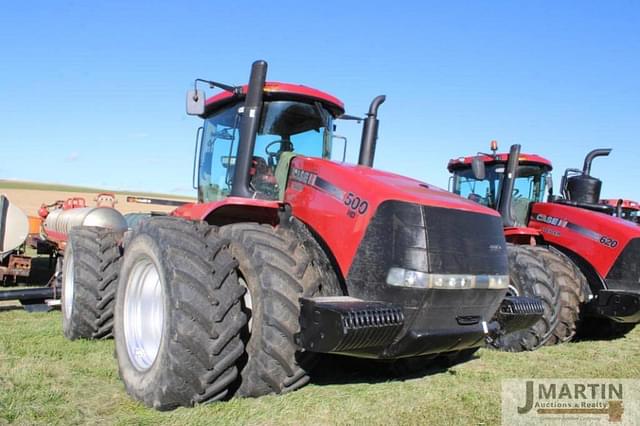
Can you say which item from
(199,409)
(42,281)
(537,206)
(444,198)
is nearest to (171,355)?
(199,409)

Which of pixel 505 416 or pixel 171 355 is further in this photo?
pixel 505 416

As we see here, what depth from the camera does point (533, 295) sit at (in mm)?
6707

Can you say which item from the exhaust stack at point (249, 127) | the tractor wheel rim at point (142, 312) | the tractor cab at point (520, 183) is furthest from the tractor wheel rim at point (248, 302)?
the tractor cab at point (520, 183)

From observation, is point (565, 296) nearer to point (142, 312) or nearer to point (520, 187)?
point (520, 187)

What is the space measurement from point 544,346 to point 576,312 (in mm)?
619

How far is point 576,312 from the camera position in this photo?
23.9ft

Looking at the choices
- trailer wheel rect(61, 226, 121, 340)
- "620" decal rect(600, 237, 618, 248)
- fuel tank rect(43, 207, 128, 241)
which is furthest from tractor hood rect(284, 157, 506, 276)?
fuel tank rect(43, 207, 128, 241)

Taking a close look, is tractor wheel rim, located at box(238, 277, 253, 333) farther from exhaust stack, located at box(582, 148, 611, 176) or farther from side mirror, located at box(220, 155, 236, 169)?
exhaust stack, located at box(582, 148, 611, 176)

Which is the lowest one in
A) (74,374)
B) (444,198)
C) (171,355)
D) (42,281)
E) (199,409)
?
(42,281)

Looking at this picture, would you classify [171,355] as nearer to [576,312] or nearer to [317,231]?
[317,231]

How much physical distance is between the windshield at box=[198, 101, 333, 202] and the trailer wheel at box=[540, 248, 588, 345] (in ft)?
11.2

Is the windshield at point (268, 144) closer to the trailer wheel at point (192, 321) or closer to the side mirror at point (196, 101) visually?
the side mirror at point (196, 101)

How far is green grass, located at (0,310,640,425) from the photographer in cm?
378

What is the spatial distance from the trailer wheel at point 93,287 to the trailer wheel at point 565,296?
16.2 feet
